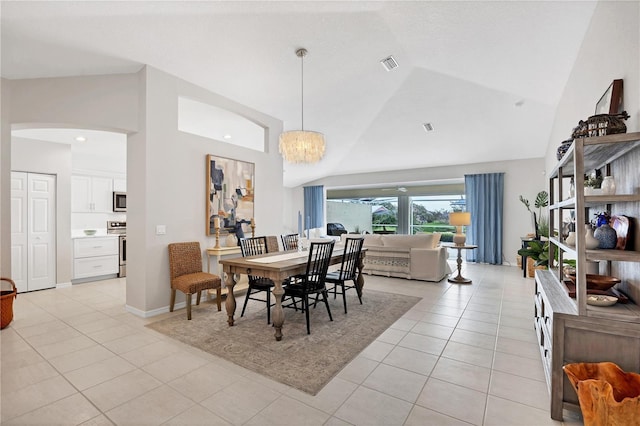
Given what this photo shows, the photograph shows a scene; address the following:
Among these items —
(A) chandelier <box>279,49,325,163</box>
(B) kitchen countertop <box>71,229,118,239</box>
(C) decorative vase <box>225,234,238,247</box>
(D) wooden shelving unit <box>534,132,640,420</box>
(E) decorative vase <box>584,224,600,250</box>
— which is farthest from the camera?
(B) kitchen countertop <box>71,229,118,239</box>

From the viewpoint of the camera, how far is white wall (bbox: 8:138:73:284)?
4.79 meters

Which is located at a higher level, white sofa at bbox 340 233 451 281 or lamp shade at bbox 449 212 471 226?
lamp shade at bbox 449 212 471 226

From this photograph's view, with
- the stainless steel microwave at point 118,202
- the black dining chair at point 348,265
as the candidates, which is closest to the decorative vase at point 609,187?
the black dining chair at point 348,265

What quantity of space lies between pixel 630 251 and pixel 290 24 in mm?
3493

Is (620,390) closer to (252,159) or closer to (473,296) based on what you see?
(473,296)

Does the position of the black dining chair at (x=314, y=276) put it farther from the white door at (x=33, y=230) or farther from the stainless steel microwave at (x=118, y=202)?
the stainless steel microwave at (x=118, y=202)

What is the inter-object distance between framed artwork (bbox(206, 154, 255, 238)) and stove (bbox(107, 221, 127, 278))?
278 cm

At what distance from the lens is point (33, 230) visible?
4.79 m

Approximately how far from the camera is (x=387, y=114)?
6086 millimetres

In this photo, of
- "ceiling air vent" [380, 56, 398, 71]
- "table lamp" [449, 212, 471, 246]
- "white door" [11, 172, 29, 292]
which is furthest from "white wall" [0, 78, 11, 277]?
"table lamp" [449, 212, 471, 246]

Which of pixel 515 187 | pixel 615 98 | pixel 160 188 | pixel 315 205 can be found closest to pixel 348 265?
pixel 160 188

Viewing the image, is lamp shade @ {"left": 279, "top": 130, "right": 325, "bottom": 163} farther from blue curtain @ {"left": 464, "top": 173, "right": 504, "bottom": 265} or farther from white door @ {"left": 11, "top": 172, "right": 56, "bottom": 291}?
blue curtain @ {"left": 464, "top": 173, "right": 504, "bottom": 265}

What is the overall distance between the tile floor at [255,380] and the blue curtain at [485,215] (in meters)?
4.23

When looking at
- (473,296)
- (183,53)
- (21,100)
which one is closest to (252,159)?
(183,53)
